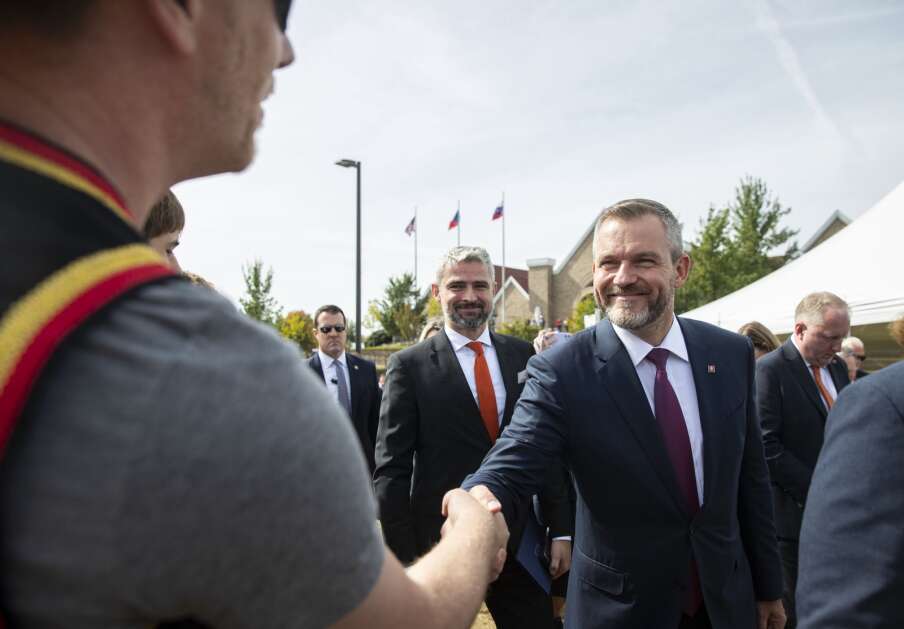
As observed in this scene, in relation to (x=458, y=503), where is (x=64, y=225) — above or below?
above

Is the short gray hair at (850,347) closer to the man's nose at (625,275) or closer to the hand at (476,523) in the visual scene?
the man's nose at (625,275)

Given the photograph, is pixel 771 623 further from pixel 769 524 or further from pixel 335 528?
pixel 335 528

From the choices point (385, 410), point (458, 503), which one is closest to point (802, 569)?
point (458, 503)

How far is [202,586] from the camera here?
0.60 metres

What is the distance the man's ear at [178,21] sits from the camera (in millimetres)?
694

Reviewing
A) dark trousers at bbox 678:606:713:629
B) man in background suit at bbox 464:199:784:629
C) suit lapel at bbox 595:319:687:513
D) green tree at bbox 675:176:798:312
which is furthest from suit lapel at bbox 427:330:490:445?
green tree at bbox 675:176:798:312

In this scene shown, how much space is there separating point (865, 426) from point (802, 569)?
43cm

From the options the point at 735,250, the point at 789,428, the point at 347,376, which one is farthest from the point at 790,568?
the point at 735,250

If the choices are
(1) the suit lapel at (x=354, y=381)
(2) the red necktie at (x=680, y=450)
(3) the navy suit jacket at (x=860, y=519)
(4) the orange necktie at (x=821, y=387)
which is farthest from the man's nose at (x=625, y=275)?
(1) the suit lapel at (x=354, y=381)

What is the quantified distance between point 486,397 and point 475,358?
345 millimetres

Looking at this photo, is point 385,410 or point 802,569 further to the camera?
point 385,410

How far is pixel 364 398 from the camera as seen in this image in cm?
712

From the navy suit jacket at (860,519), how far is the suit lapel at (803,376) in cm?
375

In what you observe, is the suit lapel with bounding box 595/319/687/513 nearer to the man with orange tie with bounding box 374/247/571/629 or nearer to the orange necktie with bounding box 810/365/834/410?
the man with orange tie with bounding box 374/247/571/629
